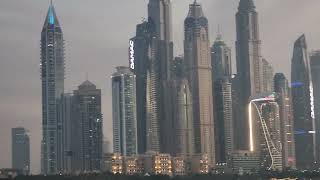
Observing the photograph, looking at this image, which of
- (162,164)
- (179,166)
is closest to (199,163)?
(179,166)

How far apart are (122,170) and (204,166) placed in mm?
23927

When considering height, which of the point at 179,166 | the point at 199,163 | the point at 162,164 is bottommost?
the point at 179,166

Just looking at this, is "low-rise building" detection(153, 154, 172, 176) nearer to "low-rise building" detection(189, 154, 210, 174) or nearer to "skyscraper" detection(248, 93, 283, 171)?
"low-rise building" detection(189, 154, 210, 174)

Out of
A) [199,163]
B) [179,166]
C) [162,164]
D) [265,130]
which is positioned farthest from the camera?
[265,130]

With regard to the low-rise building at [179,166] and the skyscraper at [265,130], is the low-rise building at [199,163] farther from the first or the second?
the skyscraper at [265,130]

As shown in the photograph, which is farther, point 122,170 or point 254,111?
point 254,111

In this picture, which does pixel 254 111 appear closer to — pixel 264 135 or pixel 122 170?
pixel 264 135

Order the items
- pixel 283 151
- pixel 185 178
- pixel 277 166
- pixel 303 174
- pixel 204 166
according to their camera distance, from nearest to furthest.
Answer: pixel 185 178 → pixel 303 174 → pixel 204 166 → pixel 277 166 → pixel 283 151

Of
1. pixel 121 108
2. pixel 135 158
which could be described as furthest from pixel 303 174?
pixel 121 108

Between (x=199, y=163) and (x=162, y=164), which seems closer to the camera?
(x=162, y=164)

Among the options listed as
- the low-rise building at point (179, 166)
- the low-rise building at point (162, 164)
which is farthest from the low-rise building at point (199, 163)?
the low-rise building at point (162, 164)

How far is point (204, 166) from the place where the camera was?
17100 cm

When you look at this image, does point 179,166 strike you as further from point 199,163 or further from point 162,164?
point 199,163

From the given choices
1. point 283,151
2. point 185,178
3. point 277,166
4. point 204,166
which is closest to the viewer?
point 185,178
